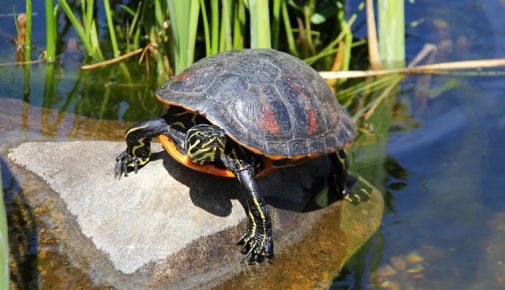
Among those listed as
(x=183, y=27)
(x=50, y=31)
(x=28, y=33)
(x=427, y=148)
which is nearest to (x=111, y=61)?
(x=50, y=31)

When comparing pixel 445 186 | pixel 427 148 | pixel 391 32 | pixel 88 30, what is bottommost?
pixel 445 186

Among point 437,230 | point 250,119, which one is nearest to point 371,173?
point 437,230

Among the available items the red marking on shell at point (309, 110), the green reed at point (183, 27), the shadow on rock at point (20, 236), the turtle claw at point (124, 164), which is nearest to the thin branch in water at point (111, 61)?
the green reed at point (183, 27)

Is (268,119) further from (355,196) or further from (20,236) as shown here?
(20,236)

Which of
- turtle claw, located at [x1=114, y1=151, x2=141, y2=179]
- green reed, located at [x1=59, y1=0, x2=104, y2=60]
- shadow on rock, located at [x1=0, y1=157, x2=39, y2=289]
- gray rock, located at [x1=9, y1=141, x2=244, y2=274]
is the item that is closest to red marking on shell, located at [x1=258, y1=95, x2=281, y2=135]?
gray rock, located at [x1=9, y1=141, x2=244, y2=274]

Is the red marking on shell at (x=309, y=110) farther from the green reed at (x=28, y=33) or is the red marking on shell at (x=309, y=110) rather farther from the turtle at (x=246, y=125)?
the green reed at (x=28, y=33)
